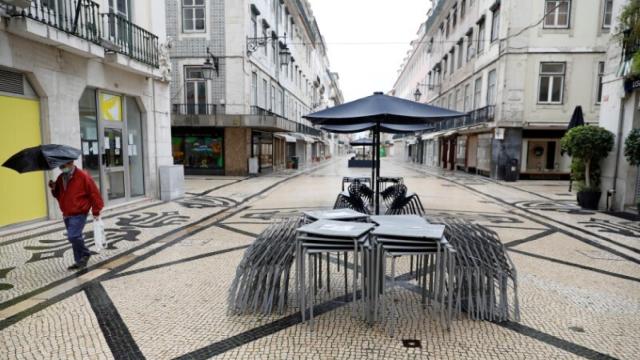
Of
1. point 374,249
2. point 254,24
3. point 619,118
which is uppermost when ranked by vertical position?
point 254,24

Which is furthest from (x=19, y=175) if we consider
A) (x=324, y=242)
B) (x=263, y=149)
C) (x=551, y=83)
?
(x=551, y=83)

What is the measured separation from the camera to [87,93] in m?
8.91

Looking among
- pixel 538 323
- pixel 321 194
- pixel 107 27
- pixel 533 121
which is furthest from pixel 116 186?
pixel 533 121

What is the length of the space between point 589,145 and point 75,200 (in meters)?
11.2

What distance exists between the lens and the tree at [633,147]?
813cm

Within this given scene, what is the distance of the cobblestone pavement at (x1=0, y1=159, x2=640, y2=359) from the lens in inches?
116

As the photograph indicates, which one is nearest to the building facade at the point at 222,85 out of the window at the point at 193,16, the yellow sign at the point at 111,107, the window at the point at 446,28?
the window at the point at 193,16

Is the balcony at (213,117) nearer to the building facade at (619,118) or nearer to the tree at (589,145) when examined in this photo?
the tree at (589,145)

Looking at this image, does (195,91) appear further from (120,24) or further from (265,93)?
(120,24)

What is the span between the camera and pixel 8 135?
6.82m

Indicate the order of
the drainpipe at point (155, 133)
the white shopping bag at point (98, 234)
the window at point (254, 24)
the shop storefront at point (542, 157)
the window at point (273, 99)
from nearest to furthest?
the white shopping bag at point (98, 234)
the drainpipe at point (155, 133)
the shop storefront at point (542, 157)
the window at point (254, 24)
the window at point (273, 99)

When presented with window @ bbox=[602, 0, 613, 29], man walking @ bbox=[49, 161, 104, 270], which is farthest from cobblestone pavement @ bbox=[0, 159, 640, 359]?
window @ bbox=[602, 0, 613, 29]

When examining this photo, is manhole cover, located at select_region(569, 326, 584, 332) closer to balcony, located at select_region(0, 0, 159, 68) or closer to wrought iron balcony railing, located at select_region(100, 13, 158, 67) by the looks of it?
balcony, located at select_region(0, 0, 159, 68)

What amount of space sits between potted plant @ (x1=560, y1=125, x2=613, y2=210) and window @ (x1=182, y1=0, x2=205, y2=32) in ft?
56.0
